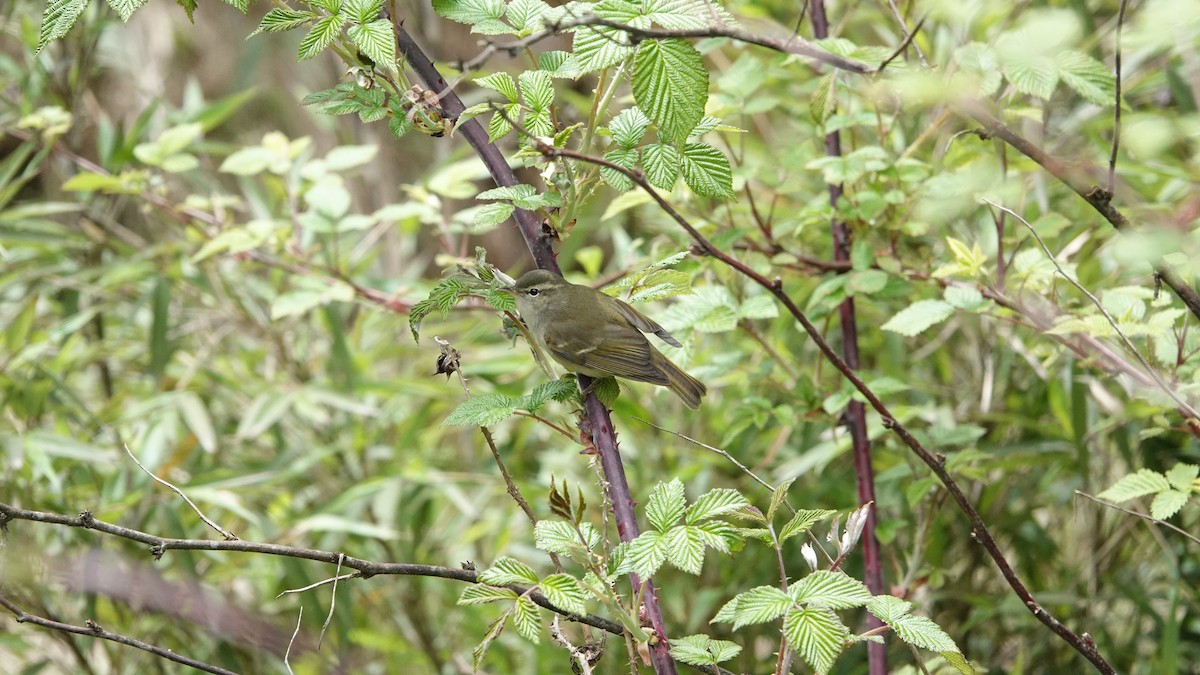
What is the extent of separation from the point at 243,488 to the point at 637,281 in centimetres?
169

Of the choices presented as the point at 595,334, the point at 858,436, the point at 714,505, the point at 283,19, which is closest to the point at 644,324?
the point at 595,334

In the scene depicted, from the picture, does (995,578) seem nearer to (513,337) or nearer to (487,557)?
(487,557)

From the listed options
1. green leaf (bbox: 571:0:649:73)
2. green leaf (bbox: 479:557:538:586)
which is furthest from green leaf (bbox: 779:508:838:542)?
green leaf (bbox: 571:0:649:73)

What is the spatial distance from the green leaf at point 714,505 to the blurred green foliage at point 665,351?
137mm

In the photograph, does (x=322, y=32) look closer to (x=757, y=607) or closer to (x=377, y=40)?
(x=377, y=40)

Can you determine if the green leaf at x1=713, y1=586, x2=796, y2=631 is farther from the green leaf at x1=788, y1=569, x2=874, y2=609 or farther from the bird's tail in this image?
the bird's tail

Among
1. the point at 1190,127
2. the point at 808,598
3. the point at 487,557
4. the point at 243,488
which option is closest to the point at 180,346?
the point at 243,488

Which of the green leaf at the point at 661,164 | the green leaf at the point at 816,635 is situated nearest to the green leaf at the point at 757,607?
the green leaf at the point at 816,635

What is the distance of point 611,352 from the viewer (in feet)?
6.11

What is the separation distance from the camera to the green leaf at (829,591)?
101cm

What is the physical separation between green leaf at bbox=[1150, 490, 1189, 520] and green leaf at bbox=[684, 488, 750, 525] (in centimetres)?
61

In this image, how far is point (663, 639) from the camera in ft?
3.58

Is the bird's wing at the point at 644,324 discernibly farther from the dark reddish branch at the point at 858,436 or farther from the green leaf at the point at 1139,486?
the green leaf at the point at 1139,486

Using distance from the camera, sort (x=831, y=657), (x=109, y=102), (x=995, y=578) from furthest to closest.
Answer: (x=109, y=102) → (x=995, y=578) → (x=831, y=657)
